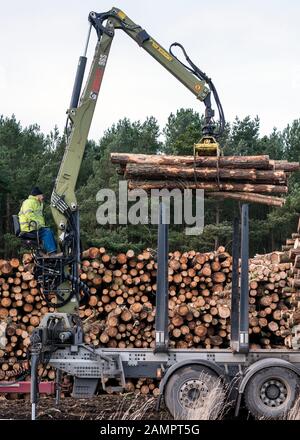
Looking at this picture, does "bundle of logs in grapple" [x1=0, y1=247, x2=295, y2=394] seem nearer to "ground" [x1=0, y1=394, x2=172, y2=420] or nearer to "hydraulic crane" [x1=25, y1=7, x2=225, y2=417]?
"ground" [x1=0, y1=394, x2=172, y2=420]

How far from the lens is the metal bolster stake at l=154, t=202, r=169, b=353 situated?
10578 mm

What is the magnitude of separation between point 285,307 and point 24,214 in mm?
6070

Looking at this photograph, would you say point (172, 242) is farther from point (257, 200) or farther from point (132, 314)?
point (257, 200)

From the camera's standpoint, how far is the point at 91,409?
1198cm

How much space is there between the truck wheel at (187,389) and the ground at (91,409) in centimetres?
44

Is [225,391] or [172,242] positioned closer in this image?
[225,391]

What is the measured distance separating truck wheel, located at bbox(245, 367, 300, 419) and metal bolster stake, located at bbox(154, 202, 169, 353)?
4.22 feet

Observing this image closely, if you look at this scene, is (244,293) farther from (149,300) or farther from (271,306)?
(149,300)

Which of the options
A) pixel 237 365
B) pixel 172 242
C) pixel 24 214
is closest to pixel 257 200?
pixel 237 365

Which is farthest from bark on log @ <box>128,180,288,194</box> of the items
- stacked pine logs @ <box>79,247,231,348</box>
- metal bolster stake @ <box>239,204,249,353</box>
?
stacked pine logs @ <box>79,247,231,348</box>

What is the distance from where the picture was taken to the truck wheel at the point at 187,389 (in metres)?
10.1

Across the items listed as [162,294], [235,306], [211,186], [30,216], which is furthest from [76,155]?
[235,306]
